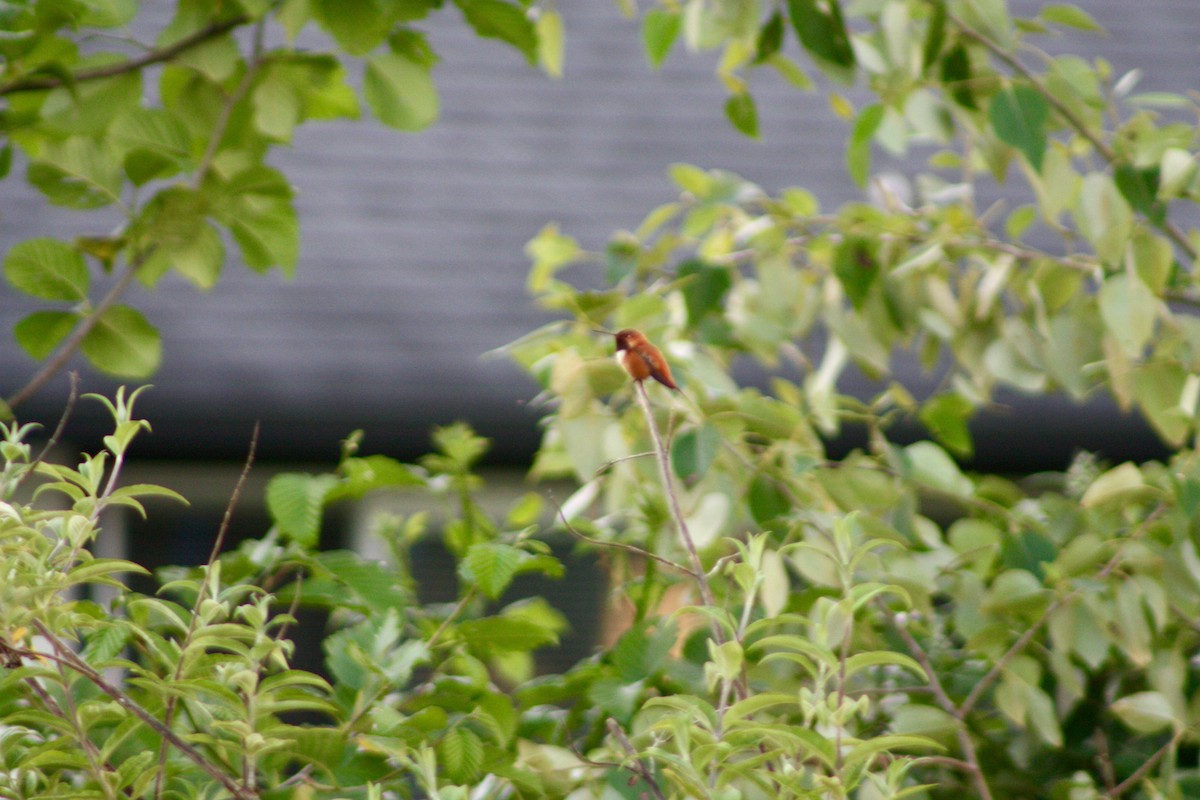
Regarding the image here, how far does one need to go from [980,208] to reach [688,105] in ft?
5.37

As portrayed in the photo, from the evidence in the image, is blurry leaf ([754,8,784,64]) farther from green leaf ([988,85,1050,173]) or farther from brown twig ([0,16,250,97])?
brown twig ([0,16,250,97])

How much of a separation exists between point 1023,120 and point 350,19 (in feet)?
3.29

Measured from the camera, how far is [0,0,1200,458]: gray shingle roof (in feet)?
17.0

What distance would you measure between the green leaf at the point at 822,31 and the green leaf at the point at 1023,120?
0.28 meters

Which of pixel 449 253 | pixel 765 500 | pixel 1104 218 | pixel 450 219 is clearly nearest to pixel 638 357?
pixel 765 500

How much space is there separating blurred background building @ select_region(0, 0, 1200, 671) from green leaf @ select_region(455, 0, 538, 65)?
2.89 metres

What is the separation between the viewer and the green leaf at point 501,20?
1.97m

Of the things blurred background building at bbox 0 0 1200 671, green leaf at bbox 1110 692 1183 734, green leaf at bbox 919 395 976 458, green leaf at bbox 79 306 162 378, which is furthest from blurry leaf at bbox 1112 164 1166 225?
blurred background building at bbox 0 0 1200 671

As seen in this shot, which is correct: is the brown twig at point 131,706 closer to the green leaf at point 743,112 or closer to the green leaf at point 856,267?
the green leaf at point 856,267

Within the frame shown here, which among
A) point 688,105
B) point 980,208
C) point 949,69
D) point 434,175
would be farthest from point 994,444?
point 949,69

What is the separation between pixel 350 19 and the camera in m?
1.82

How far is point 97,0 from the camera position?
5.68ft

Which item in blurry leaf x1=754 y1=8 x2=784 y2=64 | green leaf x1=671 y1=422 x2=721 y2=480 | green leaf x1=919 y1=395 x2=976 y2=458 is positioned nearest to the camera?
green leaf x1=671 y1=422 x2=721 y2=480

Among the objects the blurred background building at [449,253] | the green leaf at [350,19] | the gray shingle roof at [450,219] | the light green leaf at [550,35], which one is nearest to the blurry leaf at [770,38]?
the light green leaf at [550,35]
